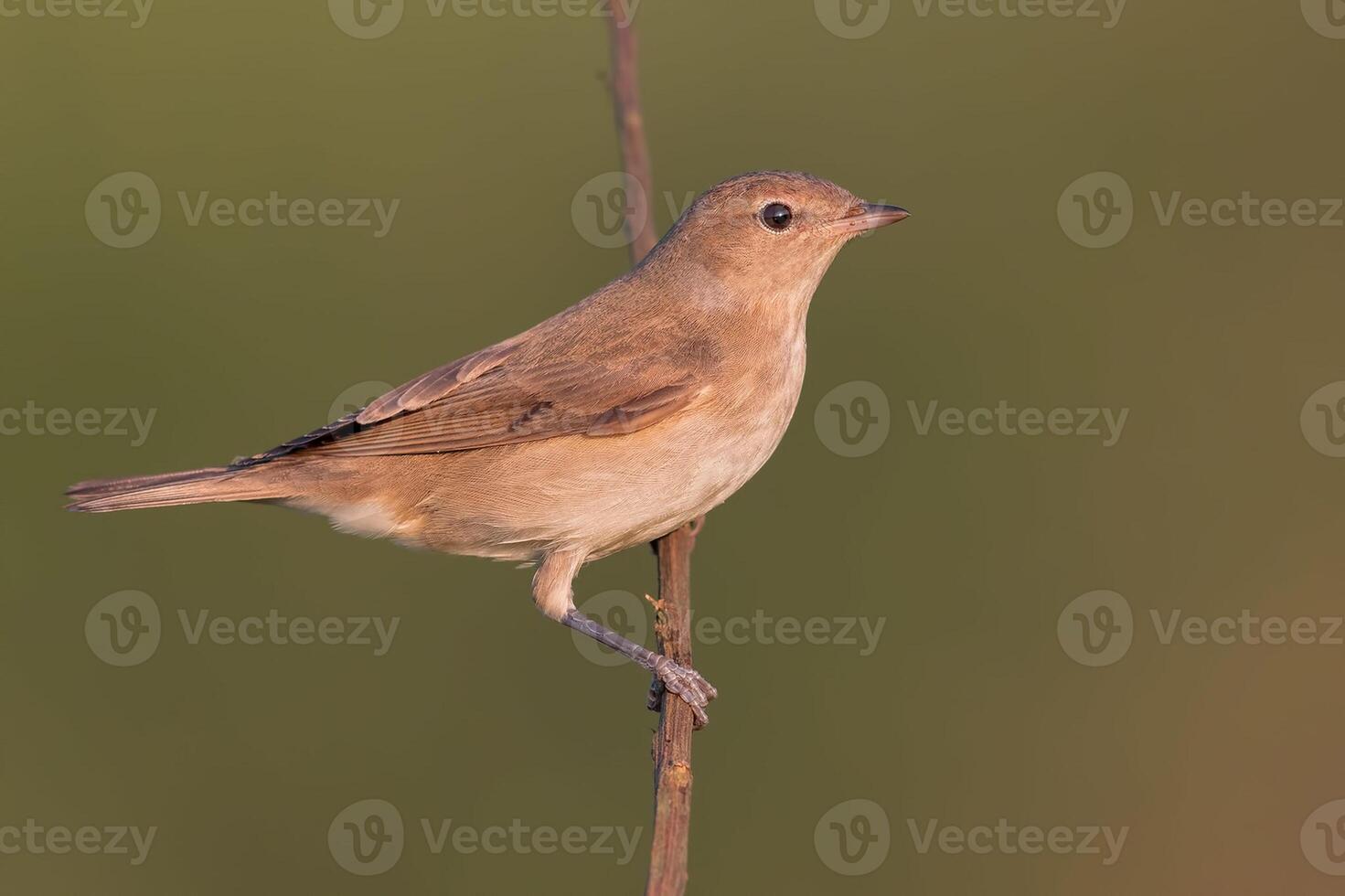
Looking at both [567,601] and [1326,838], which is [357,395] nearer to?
[567,601]

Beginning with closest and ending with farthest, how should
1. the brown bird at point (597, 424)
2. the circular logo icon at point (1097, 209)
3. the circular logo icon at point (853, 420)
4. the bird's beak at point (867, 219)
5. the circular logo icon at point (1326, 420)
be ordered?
1. the brown bird at point (597, 424)
2. the bird's beak at point (867, 219)
3. the circular logo icon at point (853, 420)
4. the circular logo icon at point (1326, 420)
5. the circular logo icon at point (1097, 209)

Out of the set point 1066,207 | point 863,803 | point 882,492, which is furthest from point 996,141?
point 863,803

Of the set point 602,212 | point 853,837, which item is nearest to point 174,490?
point 602,212

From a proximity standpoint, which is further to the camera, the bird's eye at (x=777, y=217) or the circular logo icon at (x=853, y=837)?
the circular logo icon at (x=853, y=837)

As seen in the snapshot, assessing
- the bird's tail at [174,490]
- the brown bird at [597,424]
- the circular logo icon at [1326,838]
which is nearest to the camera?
the bird's tail at [174,490]

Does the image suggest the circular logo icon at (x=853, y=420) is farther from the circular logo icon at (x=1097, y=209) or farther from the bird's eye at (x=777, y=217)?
the circular logo icon at (x=1097, y=209)

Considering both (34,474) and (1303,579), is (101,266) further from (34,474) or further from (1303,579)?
(1303,579)

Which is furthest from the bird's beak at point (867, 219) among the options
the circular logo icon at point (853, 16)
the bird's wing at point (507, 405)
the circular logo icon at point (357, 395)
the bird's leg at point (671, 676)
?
the circular logo icon at point (853, 16)
